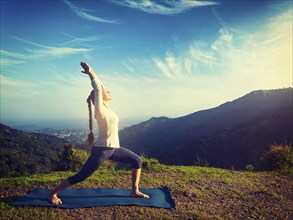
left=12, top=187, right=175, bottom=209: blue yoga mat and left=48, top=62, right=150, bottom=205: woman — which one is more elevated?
left=48, top=62, right=150, bottom=205: woman

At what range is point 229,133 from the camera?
2933 inches

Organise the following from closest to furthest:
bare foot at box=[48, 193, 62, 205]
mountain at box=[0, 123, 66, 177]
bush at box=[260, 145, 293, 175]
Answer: bare foot at box=[48, 193, 62, 205] < bush at box=[260, 145, 293, 175] < mountain at box=[0, 123, 66, 177]

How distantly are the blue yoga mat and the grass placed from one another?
15cm

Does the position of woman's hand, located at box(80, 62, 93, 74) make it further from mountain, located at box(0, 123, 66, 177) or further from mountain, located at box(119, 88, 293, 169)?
mountain, located at box(0, 123, 66, 177)

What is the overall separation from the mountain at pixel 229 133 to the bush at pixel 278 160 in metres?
10.0

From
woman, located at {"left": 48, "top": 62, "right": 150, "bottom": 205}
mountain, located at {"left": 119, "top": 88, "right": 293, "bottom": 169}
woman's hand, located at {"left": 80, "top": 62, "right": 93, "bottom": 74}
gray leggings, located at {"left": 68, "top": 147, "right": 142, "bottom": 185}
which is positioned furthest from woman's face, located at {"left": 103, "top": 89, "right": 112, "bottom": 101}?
mountain, located at {"left": 119, "top": 88, "right": 293, "bottom": 169}

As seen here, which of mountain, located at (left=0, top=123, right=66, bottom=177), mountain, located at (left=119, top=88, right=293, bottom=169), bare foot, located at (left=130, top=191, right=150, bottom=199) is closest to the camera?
bare foot, located at (left=130, top=191, right=150, bottom=199)

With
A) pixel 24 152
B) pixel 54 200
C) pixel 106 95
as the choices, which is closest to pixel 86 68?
pixel 106 95

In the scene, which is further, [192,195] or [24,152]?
[24,152]

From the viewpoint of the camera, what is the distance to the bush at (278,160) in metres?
10.0

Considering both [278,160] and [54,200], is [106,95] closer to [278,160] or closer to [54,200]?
[54,200]

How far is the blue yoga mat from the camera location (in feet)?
18.6

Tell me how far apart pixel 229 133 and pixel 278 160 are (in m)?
66.8

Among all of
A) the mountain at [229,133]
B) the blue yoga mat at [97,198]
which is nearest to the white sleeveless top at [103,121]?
the blue yoga mat at [97,198]
